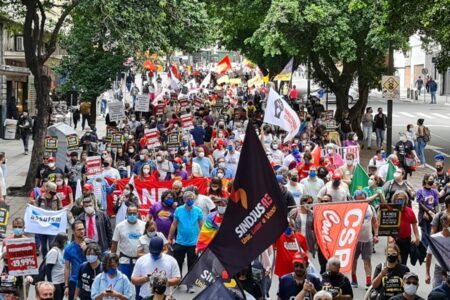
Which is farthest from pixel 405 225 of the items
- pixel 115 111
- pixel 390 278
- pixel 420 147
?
pixel 115 111

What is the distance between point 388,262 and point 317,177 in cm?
678

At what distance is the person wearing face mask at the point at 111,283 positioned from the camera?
10.4 meters

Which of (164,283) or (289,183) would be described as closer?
(164,283)

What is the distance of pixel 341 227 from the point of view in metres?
12.0

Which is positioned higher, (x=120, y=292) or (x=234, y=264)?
(x=234, y=264)

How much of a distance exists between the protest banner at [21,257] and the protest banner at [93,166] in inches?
267

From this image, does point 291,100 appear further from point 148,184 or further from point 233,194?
point 233,194

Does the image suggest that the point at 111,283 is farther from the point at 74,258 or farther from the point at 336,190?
the point at 336,190

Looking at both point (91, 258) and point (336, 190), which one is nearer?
point (91, 258)

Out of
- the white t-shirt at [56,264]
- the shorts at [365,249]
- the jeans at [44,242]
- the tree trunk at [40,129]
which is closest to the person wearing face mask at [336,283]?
the white t-shirt at [56,264]

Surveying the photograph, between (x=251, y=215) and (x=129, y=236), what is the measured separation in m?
4.46

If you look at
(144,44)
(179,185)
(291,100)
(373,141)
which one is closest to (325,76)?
(373,141)

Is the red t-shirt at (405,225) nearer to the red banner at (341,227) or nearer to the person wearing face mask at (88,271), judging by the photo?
the red banner at (341,227)

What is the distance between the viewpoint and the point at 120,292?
10484 mm
